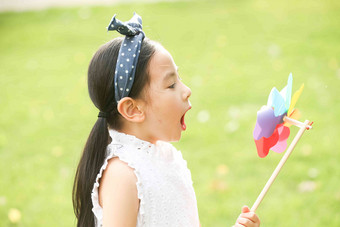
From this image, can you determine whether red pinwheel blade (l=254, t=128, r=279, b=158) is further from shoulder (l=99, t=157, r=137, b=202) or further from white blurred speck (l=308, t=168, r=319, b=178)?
white blurred speck (l=308, t=168, r=319, b=178)

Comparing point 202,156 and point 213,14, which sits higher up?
point 213,14

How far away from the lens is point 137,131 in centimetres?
162

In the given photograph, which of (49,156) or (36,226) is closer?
(36,226)

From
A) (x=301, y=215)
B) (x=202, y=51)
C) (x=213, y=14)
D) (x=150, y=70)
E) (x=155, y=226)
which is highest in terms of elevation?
(x=213, y=14)

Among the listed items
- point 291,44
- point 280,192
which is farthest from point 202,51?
point 280,192

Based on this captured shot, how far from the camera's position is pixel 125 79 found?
152cm

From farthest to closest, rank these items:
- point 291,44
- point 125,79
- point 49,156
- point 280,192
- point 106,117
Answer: point 291,44 → point 49,156 → point 280,192 → point 106,117 → point 125,79

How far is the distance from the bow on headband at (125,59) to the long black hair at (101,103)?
3 centimetres

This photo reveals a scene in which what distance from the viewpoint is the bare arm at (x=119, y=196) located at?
147cm

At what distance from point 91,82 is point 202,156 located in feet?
6.29

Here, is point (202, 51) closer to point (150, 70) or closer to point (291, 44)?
point (291, 44)

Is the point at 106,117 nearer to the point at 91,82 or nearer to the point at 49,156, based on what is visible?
the point at 91,82

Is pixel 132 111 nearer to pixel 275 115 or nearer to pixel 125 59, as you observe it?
pixel 125 59

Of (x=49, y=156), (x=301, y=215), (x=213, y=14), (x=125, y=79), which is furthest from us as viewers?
(x=213, y=14)
